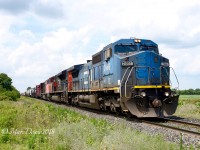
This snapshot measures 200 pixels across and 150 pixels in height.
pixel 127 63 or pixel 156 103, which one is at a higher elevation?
pixel 127 63

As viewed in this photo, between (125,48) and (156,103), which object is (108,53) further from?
(156,103)

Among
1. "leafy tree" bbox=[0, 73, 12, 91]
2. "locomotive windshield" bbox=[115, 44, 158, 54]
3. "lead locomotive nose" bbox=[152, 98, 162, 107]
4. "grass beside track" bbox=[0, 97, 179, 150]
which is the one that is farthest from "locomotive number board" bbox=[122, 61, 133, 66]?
"leafy tree" bbox=[0, 73, 12, 91]

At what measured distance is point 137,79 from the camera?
15.6 metres

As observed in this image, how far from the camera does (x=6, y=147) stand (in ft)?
27.0

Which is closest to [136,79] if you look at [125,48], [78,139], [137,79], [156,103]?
[137,79]

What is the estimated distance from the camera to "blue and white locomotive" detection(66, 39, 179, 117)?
48.9 ft

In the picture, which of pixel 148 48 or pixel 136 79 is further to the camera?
pixel 148 48

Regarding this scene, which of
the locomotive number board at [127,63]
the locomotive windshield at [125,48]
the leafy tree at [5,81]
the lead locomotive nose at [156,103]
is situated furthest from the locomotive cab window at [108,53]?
the leafy tree at [5,81]

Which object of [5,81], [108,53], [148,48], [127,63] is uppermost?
[5,81]

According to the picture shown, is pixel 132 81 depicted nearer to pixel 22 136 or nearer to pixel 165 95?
pixel 165 95

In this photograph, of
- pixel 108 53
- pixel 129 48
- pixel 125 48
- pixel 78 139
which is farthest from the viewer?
pixel 108 53

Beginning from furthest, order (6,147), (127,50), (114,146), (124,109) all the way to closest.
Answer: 1. (127,50)
2. (124,109)
3. (6,147)
4. (114,146)

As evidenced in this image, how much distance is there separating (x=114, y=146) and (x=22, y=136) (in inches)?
180

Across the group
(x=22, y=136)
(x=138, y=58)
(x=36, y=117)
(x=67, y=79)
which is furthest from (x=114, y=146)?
(x=67, y=79)
